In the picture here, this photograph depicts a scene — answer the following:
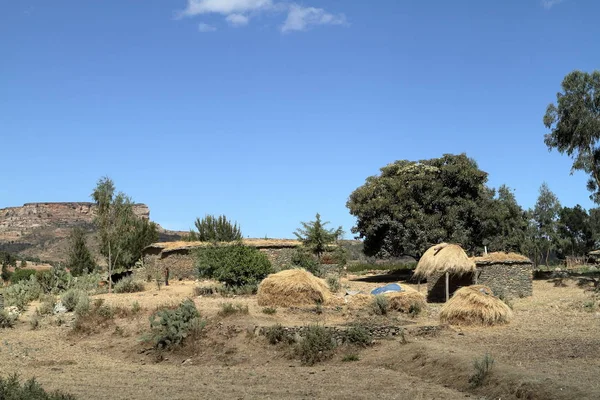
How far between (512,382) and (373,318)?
9538 millimetres

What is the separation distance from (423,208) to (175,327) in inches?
930

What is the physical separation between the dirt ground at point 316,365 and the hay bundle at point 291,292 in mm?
665

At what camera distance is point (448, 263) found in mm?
23938

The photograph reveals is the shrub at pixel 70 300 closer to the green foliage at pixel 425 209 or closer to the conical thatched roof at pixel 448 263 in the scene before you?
the conical thatched roof at pixel 448 263

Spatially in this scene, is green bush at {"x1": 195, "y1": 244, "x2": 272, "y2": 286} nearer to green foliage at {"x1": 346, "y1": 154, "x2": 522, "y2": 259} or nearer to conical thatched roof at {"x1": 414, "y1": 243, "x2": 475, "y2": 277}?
conical thatched roof at {"x1": 414, "y1": 243, "x2": 475, "y2": 277}

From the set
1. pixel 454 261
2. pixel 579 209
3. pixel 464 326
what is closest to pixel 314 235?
pixel 454 261

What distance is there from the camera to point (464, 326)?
18062 mm

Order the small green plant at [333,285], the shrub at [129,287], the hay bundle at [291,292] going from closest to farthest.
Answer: the hay bundle at [291,292] → the small green plant at [333,285] → the shrub at [129,287]

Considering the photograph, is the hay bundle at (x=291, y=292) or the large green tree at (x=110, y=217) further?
the large green tree at (x=110, y=217)

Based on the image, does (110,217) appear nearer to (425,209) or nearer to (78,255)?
(78,255)

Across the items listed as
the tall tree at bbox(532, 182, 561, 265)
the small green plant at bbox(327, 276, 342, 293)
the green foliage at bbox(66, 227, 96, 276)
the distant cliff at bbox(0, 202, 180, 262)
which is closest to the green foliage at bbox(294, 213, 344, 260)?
the small green plant at bbox(327, 276, 342, 293)

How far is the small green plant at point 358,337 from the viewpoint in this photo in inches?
625

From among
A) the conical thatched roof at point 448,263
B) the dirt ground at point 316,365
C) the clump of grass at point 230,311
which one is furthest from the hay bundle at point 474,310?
the clump of grass at point 230,311

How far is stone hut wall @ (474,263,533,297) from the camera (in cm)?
2625
